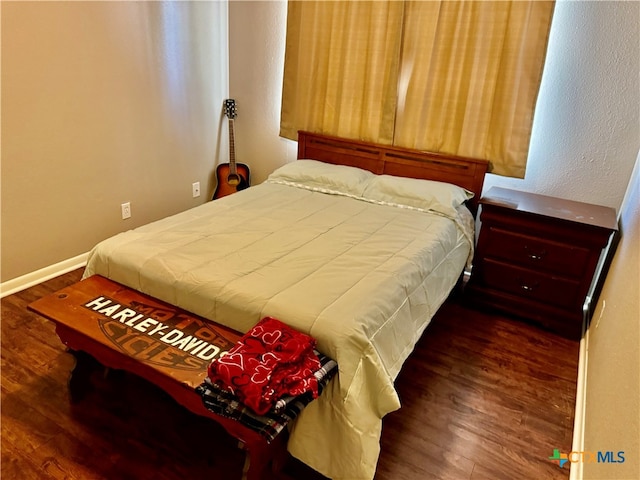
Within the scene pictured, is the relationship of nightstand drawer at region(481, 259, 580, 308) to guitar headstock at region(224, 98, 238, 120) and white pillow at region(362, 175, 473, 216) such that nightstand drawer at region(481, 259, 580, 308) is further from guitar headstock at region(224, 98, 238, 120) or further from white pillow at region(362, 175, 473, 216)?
guitar headstock at region(224, 98, 238, 120)

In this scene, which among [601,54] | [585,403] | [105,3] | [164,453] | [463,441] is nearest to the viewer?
[164,453]

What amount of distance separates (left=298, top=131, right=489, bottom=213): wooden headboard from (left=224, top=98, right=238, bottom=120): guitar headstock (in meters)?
0.67

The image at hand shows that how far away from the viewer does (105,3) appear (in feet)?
8.84

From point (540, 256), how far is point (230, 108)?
259 centimetres

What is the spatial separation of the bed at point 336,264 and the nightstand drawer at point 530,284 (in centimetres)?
21

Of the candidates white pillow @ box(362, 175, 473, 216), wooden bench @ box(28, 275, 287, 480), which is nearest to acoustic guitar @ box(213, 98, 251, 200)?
white pillow @ box(362, 175, 473, 216)

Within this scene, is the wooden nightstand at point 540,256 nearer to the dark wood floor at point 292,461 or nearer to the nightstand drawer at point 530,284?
the nightstand drawer at point 530,284

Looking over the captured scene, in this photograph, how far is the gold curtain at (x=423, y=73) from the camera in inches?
104

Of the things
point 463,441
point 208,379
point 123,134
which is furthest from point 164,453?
point 123,134

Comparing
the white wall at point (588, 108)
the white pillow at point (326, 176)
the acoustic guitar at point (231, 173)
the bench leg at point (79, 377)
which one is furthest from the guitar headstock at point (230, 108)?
the bench leg at point (79, 377)

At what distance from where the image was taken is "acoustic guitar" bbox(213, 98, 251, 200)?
373 cm

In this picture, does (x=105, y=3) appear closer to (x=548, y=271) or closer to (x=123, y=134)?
(x=123, y=134)

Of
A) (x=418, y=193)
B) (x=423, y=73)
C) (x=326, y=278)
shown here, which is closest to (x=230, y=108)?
(x=423, y=73)

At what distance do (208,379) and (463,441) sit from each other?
3.54ft
